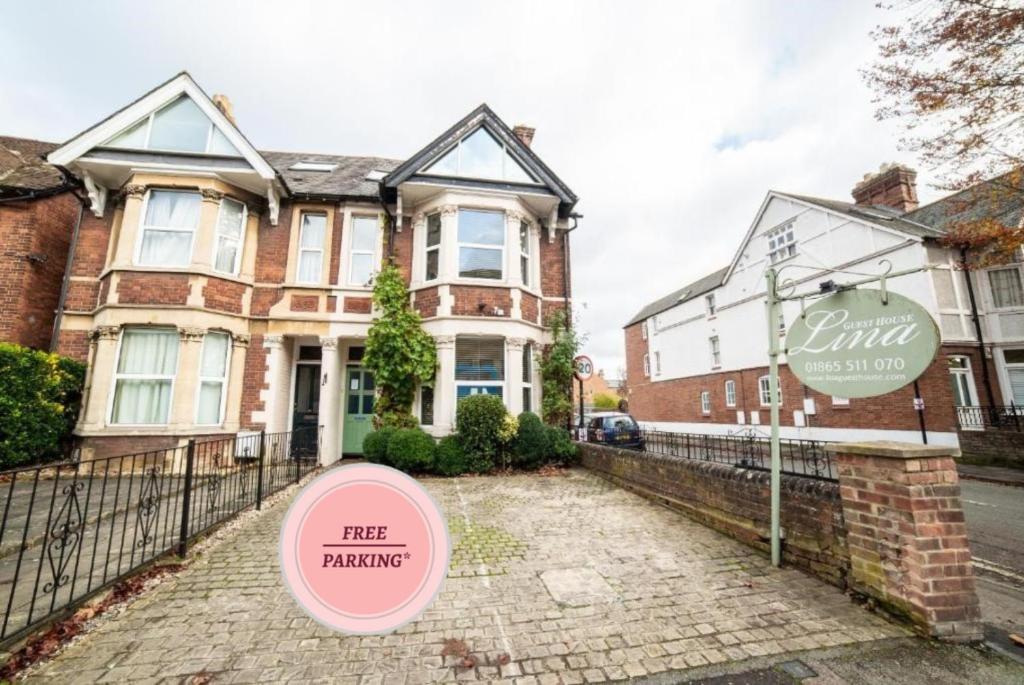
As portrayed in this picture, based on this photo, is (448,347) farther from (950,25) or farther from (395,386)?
(950,25)

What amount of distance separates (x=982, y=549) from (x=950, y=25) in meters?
9.66

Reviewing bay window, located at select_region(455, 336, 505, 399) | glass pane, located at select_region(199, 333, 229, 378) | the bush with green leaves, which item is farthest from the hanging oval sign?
the bush with green leaves

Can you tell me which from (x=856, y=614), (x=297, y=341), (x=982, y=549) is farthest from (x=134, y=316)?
(x=982, y=549)

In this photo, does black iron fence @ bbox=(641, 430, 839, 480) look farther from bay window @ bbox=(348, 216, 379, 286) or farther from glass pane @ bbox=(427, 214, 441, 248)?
bay window @ bbox=(348, 216, 379, 286)

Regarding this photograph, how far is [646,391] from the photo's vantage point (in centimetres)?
2925

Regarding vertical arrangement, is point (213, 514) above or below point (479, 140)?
below

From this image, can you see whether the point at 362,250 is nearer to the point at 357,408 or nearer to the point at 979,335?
the point at 357,408

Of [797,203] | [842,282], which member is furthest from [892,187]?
[842,282]

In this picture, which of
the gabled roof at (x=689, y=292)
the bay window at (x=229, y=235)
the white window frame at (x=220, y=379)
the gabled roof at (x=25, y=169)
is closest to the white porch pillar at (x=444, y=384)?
the white window frame at (x=220, y=379)

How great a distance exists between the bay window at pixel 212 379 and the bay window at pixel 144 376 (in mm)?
553

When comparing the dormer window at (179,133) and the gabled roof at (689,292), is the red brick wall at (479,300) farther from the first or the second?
the gabled roof at (689,292)

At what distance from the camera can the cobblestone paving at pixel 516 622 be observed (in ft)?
8.50

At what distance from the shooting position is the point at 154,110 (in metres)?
9.93

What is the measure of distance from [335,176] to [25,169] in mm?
8371
